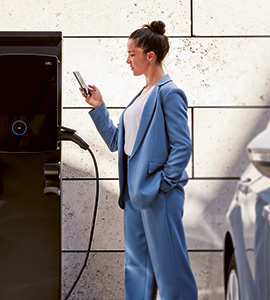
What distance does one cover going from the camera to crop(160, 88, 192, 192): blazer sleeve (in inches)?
91.4

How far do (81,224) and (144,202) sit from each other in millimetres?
1133

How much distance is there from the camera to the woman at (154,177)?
2.37 meters

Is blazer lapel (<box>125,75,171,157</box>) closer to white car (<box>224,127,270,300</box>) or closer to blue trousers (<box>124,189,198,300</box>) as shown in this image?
blue trousers (<box>124,189,198,300</box>)

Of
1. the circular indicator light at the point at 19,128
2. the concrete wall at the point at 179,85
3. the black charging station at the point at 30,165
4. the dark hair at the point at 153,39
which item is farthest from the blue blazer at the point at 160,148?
the concrete wall at the point at 179,85

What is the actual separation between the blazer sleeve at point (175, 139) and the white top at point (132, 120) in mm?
159

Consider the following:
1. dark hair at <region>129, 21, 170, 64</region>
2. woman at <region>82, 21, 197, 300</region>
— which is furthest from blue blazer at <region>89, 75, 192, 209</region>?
dark hair at <region>129, 21, 170, 64</region>

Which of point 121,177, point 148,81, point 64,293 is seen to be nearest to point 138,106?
point 148,81

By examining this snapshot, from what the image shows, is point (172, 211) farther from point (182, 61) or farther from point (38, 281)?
point (182, 61)

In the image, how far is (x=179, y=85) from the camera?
3346 mm

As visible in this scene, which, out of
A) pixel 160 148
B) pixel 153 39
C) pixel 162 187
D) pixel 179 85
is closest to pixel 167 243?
pixel 162 187

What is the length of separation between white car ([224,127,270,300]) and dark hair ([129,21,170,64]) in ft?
3.55

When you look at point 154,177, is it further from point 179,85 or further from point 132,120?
point 179,85

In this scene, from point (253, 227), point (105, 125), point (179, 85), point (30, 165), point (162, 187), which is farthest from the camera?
point (179, 85)

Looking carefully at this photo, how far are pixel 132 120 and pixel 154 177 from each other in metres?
0.38
